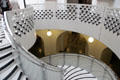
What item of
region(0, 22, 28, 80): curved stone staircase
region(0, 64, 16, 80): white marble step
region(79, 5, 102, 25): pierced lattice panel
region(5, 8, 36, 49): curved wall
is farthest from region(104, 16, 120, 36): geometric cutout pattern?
region(0, 64, 16, 80): white marble step

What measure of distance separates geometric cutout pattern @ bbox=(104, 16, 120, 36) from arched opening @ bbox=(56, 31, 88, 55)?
481cm

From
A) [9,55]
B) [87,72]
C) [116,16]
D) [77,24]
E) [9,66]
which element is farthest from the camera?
[87,72]

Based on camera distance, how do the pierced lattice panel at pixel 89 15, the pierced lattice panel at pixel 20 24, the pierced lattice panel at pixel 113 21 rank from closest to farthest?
the pierced lattice panel at pixel 20 24
the pierced lattice panel at pixel 113 21
the pierced lattice panel at pixel 89 15

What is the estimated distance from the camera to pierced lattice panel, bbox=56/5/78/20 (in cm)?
628

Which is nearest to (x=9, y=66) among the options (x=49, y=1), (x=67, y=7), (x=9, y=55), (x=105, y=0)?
(x=9, y=55)

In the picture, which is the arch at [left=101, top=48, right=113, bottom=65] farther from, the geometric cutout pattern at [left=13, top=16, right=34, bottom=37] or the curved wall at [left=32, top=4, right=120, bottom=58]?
the geometric cutout pattern at [left=13, top=16, right=34, bottom=37]

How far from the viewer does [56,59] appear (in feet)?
22.7

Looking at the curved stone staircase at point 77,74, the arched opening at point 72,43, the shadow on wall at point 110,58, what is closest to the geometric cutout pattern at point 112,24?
the curved stone staircase at point 77,74

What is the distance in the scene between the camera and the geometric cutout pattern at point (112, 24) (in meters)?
4.43

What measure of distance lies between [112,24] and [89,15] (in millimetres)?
1500

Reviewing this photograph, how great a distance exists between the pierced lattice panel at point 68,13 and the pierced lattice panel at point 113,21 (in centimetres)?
192

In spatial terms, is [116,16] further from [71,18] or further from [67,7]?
[67,7]

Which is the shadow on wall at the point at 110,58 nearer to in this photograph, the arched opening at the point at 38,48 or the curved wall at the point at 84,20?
the curved wall at the point at 84,20

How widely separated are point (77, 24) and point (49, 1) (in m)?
2.74
